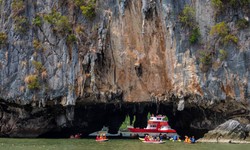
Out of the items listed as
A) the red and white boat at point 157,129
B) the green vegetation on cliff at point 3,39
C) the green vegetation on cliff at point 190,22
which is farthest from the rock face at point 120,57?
the red and white boat at point 157,129

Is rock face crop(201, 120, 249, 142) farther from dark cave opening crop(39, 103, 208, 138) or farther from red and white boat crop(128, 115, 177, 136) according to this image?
red and white boat crop(128, 115, 177, 136)

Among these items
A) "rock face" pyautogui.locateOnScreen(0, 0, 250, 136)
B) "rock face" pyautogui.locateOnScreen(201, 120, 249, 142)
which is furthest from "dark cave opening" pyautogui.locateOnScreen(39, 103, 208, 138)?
"rock face" pyautogui.locateOnScreen(201, 120, 249, 142)

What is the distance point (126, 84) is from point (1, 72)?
29.3 ft

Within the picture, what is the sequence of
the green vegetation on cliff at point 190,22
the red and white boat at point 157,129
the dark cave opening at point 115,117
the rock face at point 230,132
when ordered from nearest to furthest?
the rock face at point 230,132, the green vegetation on cliff at point 190,22, the red and white boat at point 157,129, the dark cave opening at point 115,117

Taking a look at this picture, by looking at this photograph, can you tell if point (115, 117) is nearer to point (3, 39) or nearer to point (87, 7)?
point (87, 7)

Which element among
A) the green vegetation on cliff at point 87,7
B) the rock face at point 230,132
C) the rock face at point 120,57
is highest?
the green vegetation on cliff at point 87,7

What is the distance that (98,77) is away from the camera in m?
35.0

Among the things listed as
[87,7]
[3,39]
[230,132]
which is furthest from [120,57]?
[230,132]

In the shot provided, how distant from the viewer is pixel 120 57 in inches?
1388

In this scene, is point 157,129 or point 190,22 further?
point 157,129

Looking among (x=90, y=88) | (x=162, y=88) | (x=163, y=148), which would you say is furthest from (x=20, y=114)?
(x=163, y=148)

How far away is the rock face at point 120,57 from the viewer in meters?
34.3

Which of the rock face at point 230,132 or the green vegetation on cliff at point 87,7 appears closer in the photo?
the rock face at point 230,132

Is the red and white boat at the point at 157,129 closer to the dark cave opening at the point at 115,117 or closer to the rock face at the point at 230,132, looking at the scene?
the dark cave opening at the point at 115,117
